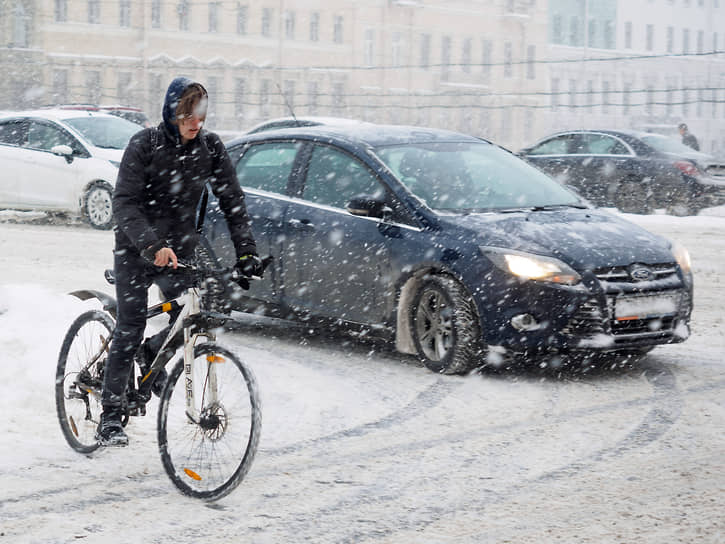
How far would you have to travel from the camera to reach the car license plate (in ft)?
25.2

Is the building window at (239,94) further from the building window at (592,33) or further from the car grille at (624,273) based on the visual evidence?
the car grille at (624,273)

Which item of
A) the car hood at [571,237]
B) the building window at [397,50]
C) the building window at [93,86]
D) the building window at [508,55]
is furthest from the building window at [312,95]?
the car hood at [571,237]

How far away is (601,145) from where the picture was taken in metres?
21.2

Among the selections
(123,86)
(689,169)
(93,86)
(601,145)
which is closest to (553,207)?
(689,169)

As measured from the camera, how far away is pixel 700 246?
15820 millimetres

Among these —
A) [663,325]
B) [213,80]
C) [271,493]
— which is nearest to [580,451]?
[271,493]

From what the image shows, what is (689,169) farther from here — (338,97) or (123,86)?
(338,97)

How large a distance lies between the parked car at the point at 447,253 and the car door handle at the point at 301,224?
13 millimetres

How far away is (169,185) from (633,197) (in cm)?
1609

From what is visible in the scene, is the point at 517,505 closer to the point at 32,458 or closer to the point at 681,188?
the point at 32,458

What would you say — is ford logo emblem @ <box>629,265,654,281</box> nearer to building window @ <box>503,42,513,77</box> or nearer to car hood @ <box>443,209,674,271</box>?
car hood @ <box>443,209,674,271</box>

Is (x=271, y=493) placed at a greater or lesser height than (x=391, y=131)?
lesser

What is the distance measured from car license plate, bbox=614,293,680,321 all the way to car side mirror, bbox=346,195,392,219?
170cm

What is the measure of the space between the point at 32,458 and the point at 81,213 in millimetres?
12086
